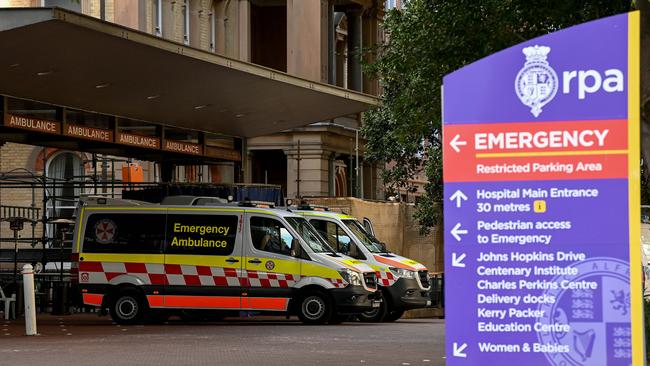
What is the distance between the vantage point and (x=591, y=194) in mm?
7426

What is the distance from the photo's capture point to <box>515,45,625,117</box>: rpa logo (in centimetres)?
739

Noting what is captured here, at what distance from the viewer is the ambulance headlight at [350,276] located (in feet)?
84.0

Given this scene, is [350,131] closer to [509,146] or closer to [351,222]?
[351,222]

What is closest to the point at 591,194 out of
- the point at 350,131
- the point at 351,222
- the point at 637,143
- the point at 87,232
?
the point at 637,143

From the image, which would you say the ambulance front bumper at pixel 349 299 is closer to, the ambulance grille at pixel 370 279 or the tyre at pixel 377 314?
the ambulance grille at pixel 370 279

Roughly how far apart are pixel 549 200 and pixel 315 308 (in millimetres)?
18277

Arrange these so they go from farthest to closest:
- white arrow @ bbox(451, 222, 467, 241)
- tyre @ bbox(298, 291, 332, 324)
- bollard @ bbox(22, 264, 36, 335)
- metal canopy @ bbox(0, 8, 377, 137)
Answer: tyre @ bbox(298, 291, 332, 324) → metal canopy @ bbox(0, 8, 377, 137) → bollard @ bbox(22, 264, 36, 335) → white arrow @ bbox(451, 222, 467, 241)

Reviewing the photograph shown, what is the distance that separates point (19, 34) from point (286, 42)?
32.2 meters

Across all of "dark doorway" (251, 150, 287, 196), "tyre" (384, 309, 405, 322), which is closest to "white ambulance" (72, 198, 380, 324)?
"tyre" (384, 309, 405, 322)

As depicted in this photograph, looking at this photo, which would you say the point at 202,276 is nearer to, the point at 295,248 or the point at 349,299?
the point at 295,248

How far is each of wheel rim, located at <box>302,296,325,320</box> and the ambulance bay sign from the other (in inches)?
708

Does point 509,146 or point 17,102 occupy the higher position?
point 17,102

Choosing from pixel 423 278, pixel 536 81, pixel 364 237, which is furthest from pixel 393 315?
pixel 536 81

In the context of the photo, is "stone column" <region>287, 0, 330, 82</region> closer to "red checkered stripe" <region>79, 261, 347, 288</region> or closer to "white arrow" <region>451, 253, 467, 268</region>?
"red checkered stripe" <region>79, 261, 347, 288</region>
